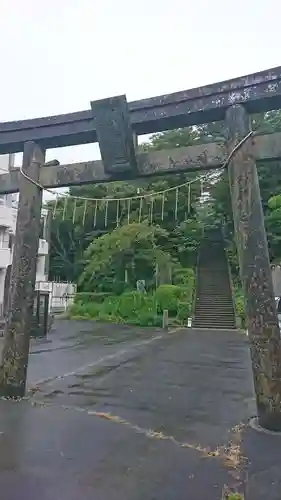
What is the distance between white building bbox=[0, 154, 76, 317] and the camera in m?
28.5

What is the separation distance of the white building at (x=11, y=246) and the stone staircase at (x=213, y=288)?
32.2 feet

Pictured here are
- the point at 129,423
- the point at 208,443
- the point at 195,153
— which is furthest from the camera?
the point at 195,153

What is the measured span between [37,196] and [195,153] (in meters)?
2.57

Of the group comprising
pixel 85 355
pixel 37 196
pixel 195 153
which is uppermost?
pixel 195 153

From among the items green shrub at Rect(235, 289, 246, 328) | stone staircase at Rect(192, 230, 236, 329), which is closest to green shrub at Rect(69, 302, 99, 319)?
stone staircase at Rect(192, 230, 236, 329)

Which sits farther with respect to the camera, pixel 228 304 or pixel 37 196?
pixel 228 304

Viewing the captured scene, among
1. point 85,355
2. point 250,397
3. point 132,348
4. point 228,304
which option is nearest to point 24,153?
point 250,397

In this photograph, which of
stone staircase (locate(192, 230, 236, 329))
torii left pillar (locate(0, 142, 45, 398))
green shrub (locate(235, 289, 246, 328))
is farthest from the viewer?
stone staircase (locate(192, 230, 236, 329))

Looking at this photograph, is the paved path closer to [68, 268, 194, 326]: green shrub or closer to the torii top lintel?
the torii top lintel

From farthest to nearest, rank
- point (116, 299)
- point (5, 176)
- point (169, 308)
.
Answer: point (116, 299) < point (169, 308) < point (5, 176)

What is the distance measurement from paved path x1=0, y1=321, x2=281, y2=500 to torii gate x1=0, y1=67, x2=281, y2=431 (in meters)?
0.93

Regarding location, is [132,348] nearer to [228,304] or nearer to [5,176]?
[5,176]

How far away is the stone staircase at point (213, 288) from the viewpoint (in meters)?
26.2

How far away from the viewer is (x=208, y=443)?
523 centimetres
